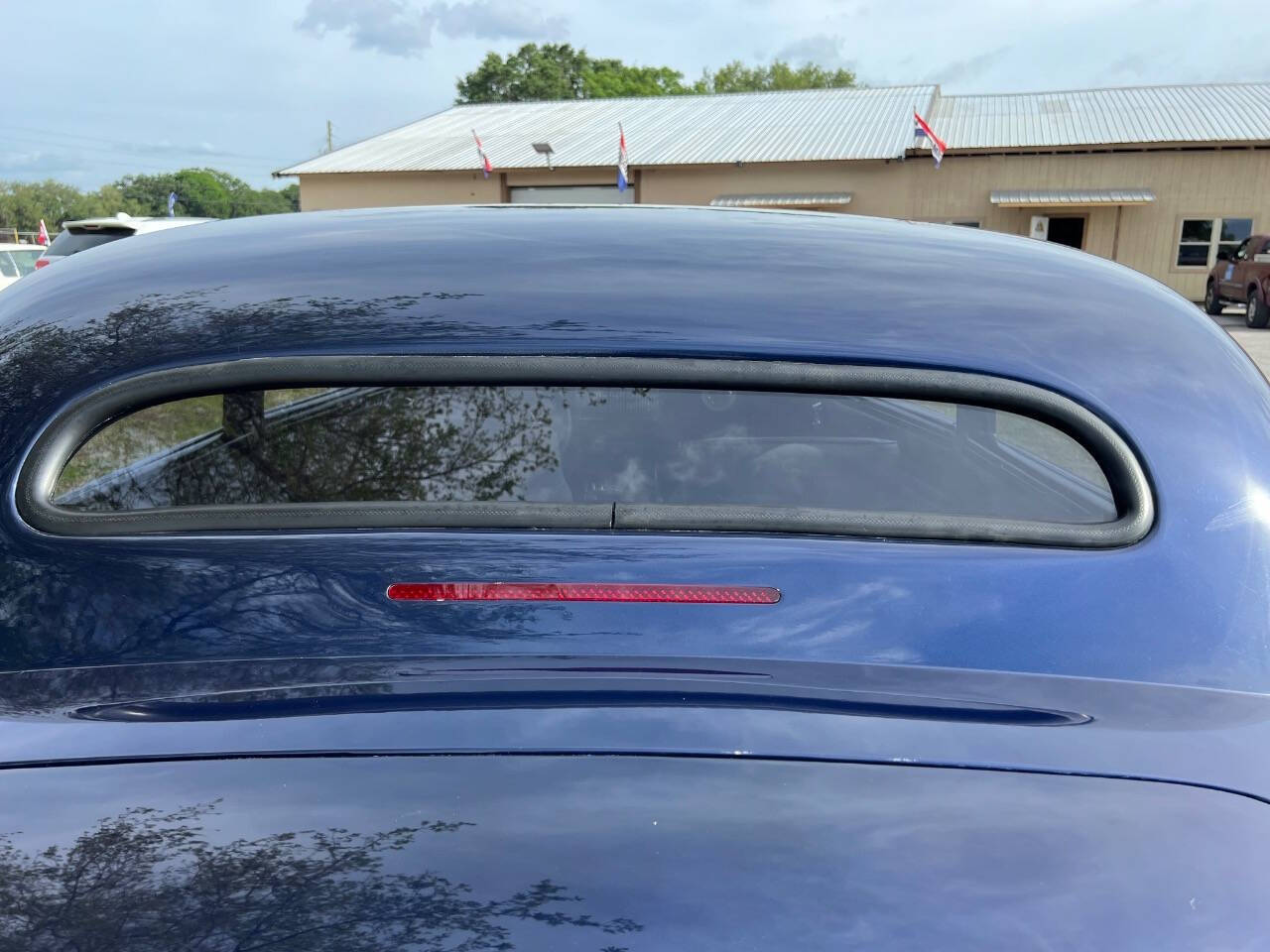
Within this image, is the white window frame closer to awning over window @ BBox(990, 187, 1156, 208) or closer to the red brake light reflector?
awning over window @ BBox(990, 187, 1156, 208)

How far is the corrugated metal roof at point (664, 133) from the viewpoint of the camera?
96.0 ft

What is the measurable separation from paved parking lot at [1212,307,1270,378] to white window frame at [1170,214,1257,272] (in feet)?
4.72

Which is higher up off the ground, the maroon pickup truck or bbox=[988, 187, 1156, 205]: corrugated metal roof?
bbox=[988, 187, 1156, 205]: corrugated metal roof

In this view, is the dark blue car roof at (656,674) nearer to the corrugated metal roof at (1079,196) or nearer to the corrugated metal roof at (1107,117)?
the corrugated metal roof at (1079,196)

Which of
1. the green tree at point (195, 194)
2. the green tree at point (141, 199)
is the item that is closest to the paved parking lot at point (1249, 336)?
the green tree at point (141, 199)

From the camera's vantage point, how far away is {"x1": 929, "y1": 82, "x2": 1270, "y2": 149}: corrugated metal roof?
2697 cm

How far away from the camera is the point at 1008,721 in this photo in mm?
1047

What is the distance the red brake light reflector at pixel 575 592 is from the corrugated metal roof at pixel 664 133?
2826 cm

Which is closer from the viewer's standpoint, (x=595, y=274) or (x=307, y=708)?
(x=307, y=708)

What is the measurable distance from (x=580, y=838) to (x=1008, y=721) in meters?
0.47

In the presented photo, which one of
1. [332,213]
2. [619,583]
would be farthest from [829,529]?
[332,213]

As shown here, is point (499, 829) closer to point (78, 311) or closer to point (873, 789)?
point (873, 789)

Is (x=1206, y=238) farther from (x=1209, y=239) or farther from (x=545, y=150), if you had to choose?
(x=545, y=150)

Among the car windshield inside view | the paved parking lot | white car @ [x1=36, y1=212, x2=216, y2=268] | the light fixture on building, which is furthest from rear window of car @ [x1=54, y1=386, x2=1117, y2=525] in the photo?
the light fixture on building
